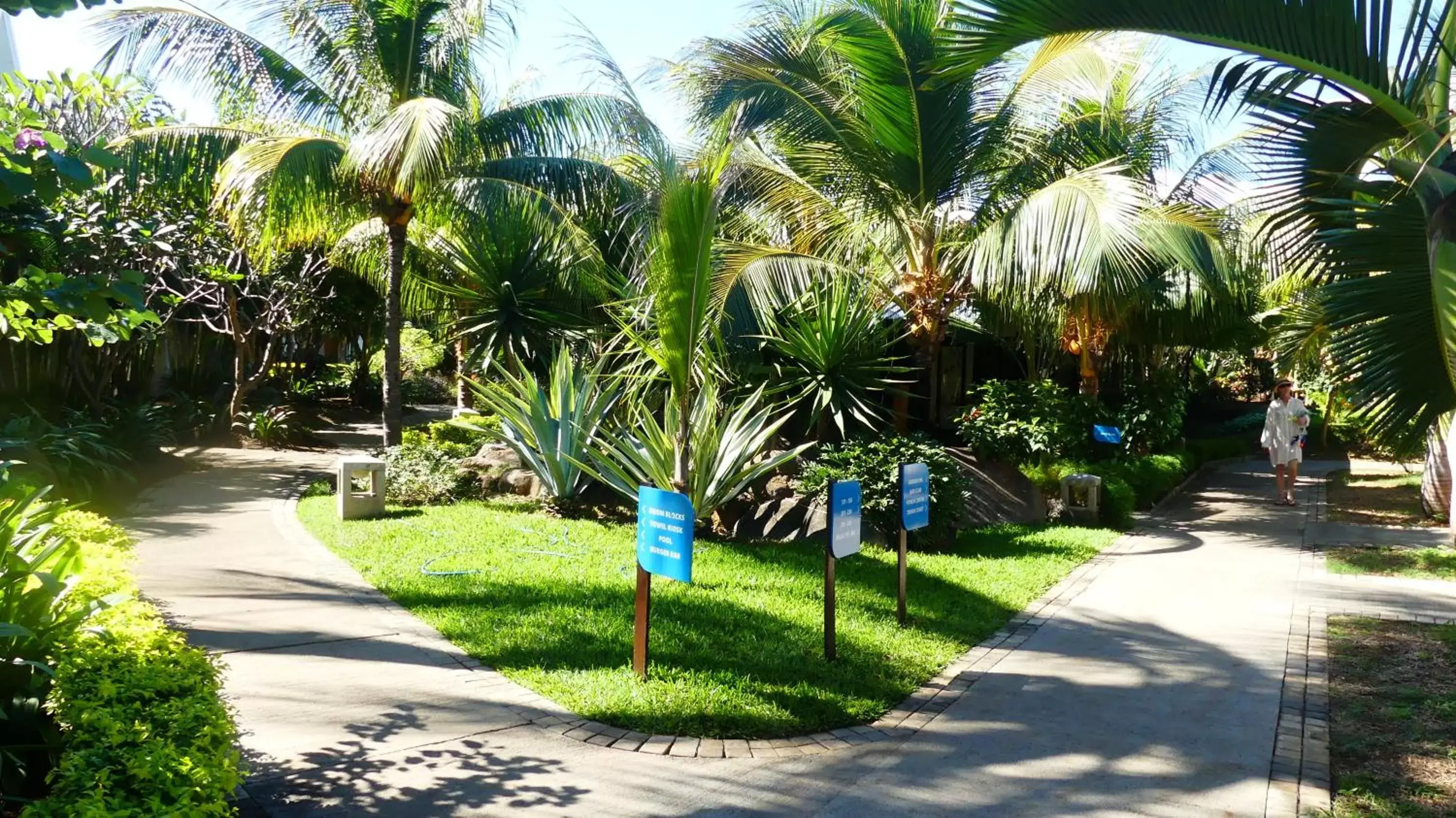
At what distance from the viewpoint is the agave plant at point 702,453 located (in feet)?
30.3

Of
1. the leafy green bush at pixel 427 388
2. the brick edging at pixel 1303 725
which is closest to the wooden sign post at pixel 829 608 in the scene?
the brick edging at pixel 1303 725

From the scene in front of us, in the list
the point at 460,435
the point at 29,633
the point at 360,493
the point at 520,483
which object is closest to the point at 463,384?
the point at 460,435

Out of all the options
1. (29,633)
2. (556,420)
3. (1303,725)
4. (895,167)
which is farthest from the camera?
(895,167)

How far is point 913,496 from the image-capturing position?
7344mm

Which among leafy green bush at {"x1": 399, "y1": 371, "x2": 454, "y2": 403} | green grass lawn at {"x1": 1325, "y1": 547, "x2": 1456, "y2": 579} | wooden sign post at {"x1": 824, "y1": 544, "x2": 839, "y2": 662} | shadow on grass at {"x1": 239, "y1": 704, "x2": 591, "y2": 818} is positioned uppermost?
leafy green bush at {"x1": 399, "y1": 371, "x2": 454, "y2": 403}

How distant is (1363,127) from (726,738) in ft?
14.4

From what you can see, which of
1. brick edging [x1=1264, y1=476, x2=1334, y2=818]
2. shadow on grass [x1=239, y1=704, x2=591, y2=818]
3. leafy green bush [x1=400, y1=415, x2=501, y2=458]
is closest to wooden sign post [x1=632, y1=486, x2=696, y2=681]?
shadow on grass [x1=239, y1=704, x2=591, y2=818]

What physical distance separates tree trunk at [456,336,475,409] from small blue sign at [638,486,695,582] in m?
8.76

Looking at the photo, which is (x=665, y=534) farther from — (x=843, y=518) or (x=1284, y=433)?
(x=1284, y=433)

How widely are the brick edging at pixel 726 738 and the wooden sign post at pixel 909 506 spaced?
0.63 meters

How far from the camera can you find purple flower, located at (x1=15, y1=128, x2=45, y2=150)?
3615 millimetres

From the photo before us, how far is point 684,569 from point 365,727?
175cm

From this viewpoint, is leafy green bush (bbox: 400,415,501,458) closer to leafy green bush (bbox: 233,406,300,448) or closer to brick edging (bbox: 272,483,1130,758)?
leafy green bush (bbox: 233,406,300,448)

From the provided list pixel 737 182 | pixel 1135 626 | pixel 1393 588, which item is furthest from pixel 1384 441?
pixel 737 182
